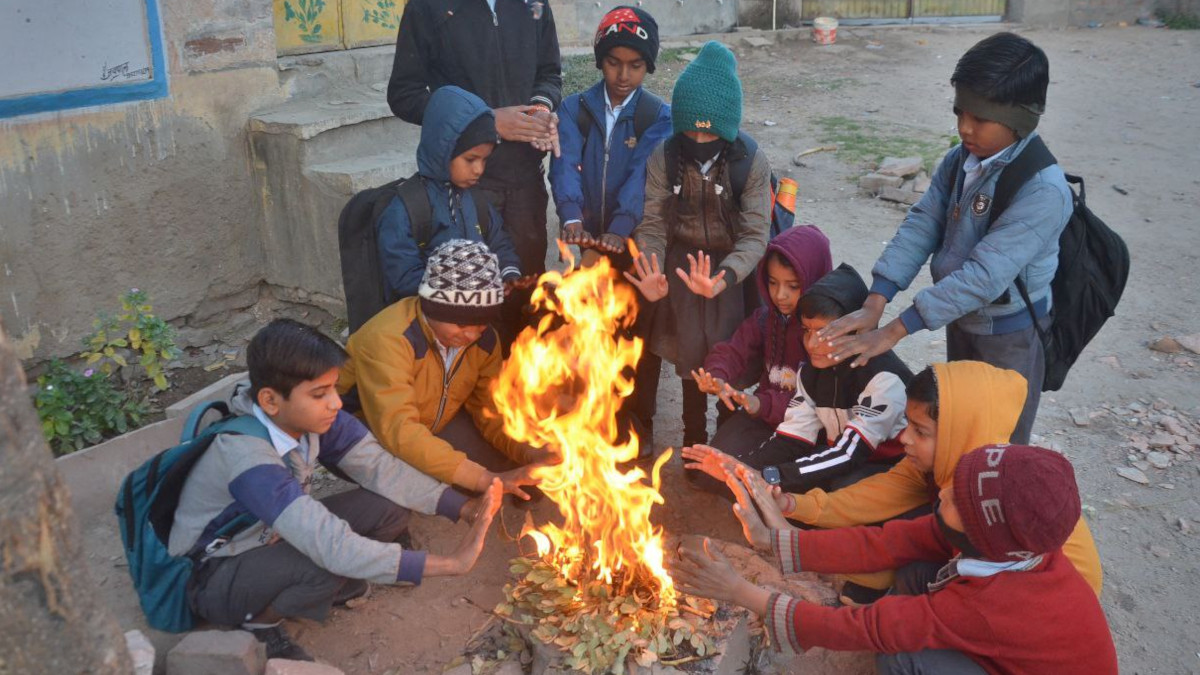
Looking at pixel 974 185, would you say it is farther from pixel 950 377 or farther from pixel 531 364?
pixel 531 364

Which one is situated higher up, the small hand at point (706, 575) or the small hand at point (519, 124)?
the small hand at point (519, 124)

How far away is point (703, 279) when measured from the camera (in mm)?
4301

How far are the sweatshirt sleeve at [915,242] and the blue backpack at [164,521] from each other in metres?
2.61

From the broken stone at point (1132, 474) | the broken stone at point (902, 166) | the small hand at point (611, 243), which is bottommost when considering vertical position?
the broken stone at point (1132, 474)

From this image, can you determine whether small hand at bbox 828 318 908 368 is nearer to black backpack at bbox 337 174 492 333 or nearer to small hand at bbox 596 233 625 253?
small hand at bbox 596 233 625 253

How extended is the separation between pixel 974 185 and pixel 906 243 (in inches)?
16.8

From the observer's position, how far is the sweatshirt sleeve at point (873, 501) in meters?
3.70

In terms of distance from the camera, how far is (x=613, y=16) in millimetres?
4574

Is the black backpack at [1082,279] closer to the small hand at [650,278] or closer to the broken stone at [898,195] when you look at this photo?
the small hand at [650,278]

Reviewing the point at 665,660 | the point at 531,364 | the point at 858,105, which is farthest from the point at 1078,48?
the point at 665,660

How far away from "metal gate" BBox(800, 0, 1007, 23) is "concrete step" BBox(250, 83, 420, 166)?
11.8 metres

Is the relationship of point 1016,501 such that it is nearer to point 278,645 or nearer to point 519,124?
point 278,645

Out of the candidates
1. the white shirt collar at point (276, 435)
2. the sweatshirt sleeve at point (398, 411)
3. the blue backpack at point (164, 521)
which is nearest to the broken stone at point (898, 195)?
the sweatshirt sleeve at point (398, 411)

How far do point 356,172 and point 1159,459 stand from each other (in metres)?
4.77
